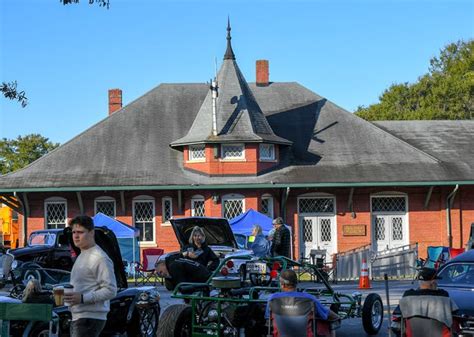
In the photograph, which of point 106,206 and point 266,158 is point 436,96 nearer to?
point 266,158

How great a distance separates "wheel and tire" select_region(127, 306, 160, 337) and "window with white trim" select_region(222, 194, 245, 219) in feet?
69.4

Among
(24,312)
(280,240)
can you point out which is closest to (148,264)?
(280,240)

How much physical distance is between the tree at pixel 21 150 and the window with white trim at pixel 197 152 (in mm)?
35289

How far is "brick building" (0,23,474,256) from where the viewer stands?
34.4 metres

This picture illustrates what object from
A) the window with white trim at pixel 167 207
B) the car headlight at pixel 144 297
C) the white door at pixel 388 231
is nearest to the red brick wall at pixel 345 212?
the window with white trim at pixel 167 207

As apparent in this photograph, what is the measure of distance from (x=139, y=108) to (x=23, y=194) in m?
6.84

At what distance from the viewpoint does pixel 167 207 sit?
116 ft

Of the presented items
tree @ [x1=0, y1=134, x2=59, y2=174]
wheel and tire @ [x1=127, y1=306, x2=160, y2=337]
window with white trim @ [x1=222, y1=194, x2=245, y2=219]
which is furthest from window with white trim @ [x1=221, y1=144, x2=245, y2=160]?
tree @ [x1=0, y1=134, x2=59, y2=174]

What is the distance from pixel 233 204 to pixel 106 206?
5225 millimetres

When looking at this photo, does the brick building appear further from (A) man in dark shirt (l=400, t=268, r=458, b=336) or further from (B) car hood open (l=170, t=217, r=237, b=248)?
(A) man in dark shirt (l=400, t=268, r=458, b=336)

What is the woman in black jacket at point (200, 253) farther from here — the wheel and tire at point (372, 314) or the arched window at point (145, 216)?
the arched window at point (145, 216)

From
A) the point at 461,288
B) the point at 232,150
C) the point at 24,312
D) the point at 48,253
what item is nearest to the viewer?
the point at 24,312

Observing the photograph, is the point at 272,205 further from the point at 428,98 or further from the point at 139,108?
the point at 428,98

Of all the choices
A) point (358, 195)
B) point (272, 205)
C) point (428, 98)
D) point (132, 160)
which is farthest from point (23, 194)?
point (428, 98)
